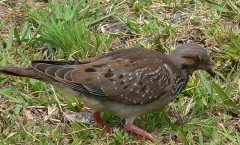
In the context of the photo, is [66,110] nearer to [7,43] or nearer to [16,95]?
[16,95]

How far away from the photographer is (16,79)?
24.9 ft

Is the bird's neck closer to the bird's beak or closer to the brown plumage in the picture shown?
the brown plumage

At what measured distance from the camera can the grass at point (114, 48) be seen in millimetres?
6824

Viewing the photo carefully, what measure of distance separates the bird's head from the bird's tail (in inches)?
58.3

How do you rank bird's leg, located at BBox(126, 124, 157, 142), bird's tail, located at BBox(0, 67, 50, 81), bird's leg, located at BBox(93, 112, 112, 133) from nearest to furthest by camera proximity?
bird's tail, located at BBox(0, 67, 50, 81)
bird's leg, located at BBox(126, 124, 157, 142)
bird's leg, located at BBox(93, 112, 112, 133)

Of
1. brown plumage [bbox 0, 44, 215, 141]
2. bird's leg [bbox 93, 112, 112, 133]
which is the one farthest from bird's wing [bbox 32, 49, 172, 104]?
bird's leg [bbox 93, 112, 112, 133]

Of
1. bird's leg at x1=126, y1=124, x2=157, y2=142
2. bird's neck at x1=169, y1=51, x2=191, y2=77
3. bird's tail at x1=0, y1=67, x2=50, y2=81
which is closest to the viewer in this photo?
bird's tail at x1=0, y1=67, x2=50, y2=81

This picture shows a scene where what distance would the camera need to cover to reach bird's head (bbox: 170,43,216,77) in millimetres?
6918

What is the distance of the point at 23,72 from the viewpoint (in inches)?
257

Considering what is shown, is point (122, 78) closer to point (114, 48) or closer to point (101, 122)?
point (101, 122)

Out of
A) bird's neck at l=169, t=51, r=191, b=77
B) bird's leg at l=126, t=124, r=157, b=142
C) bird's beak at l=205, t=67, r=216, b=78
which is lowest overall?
bird's leg at l=126, t=124, r=157, b=142

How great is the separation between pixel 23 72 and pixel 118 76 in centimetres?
98

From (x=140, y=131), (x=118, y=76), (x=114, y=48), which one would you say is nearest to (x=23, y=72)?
(x=118, y=76)

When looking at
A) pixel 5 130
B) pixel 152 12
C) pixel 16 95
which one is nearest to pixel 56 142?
pixel 5 130
